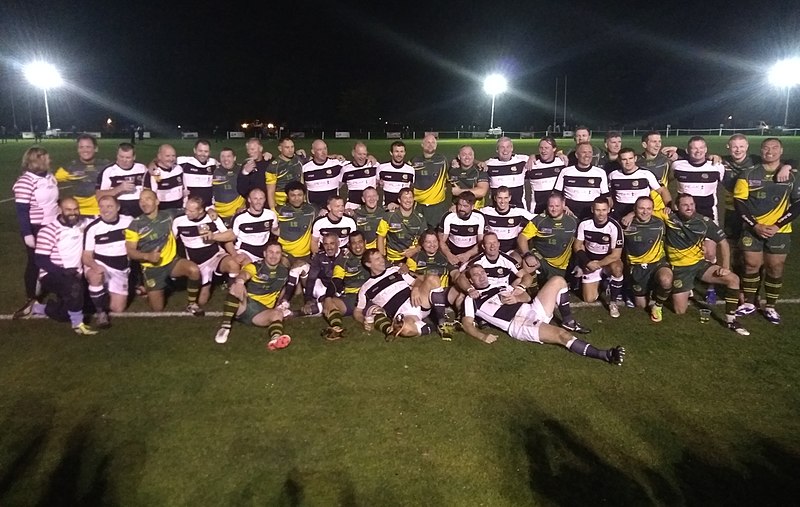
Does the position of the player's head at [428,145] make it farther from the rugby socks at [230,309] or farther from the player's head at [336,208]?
the rugby socks at [230,309]

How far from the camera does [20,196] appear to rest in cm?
651

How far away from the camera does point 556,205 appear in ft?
22.9

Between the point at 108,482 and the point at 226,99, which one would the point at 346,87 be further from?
the point at 108,482

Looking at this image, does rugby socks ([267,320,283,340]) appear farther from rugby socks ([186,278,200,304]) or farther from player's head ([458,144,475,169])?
player's head ([458,144,475,169])

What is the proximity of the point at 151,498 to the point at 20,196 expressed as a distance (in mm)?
4534

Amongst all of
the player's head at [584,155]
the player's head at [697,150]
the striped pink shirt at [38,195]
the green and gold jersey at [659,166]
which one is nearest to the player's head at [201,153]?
the striped pink shirt at [38,195]

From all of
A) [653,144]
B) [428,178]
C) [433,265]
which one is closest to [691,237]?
[653,144]

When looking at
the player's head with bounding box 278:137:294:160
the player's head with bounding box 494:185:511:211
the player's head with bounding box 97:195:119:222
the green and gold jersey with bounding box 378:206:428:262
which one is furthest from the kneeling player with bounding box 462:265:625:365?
the player's head with bounding box 97:195:119:222

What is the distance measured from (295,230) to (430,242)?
1811 millimetres

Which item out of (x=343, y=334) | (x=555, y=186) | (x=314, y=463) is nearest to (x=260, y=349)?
(x=343, y=334)

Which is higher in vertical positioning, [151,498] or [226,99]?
[226,99]

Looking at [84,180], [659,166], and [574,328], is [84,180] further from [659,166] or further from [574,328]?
[659,166]

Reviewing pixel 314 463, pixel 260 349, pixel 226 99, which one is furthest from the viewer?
pixel 226 99

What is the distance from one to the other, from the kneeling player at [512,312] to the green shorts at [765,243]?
2.39m
